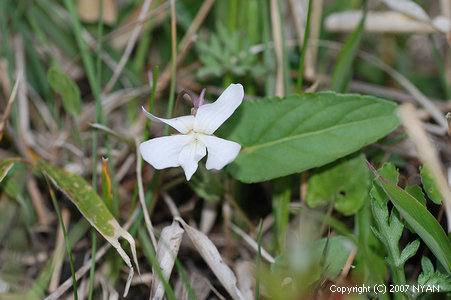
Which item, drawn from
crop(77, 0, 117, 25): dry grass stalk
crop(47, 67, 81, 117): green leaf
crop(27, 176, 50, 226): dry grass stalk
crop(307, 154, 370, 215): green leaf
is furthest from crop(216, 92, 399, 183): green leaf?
crop(77, 0, 117, 25): dry grass stalk

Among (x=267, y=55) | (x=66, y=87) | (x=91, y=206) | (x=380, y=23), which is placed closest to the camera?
(x=91, y=206)

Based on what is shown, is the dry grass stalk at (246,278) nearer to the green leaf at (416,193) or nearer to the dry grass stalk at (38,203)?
the green leaf at (416,193)

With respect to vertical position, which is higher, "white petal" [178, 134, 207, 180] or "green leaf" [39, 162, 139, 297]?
"white petal" [178, 134, 207, 180]

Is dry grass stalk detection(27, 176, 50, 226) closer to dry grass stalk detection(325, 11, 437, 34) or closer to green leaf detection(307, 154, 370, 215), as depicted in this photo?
green leaf detection(307, 154, 370, 215)

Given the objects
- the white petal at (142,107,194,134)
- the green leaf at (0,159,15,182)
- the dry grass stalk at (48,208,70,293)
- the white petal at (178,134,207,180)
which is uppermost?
the white petal at (142,107,194,134)

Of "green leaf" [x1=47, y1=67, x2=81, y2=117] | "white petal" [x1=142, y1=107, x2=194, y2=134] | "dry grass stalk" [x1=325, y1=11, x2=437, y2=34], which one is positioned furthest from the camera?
"dry grass stalk" [x1=325, y1=11, x2=437, y2=34]

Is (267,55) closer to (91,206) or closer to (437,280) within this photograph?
(91,206)

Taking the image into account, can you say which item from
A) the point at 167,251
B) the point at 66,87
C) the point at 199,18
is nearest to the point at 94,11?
the point at 199,18

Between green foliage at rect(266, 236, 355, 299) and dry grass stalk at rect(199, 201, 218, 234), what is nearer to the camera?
green foliage at rect(266, 236, 355, 299)

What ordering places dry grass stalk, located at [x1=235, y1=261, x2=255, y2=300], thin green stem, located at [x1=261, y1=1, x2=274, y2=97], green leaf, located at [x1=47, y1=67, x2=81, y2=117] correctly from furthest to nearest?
thin green stem, located at [x1=261, y1=1, x2=274, y2=97] < green leaf, located at [x1=47, y1=67, x2=81, y2=117] < dry grass stalk, located at [x1=235, y1=261, x2=255, y2=300]
